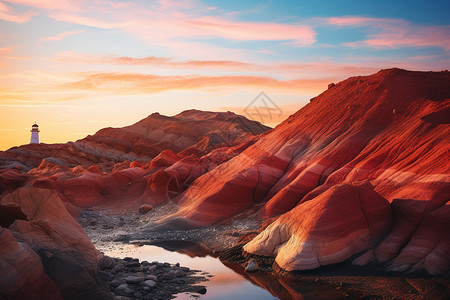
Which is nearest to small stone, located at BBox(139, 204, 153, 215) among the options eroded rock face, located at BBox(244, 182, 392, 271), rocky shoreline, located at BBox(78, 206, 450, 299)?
rocky shoreline, located at BBox(78, 206, 450, 299)

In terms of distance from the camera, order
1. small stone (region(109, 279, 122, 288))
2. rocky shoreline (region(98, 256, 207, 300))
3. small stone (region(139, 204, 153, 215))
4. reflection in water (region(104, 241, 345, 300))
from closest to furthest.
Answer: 1. rocky shoreline (region(98, 256, 207, 300))
2. small stone (region(109, 279, 122, 288))
3. reflection in water (region(104, 241, 345, 300))
4. small stone (region(139, 204, 153, 215))

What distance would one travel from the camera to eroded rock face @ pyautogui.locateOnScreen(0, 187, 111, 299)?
13.9 metres

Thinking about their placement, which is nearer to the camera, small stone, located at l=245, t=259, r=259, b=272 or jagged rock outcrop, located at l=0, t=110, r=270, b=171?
small stone, located at l=245, t=259, r=259, b=272

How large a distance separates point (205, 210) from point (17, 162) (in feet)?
189

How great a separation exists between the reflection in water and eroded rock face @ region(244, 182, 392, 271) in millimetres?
1140

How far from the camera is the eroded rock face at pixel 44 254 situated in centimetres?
1389

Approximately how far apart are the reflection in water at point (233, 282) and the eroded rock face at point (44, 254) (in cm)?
440

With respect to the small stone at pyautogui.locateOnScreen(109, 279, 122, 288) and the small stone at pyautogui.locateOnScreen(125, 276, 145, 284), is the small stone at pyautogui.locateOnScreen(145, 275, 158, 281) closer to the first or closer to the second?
the small stone at pyautogui.locateOnScreen(125, 276, 145, 284)

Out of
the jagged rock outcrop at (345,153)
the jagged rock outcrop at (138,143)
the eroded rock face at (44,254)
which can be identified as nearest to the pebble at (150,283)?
the eroded rock face at (44,254)

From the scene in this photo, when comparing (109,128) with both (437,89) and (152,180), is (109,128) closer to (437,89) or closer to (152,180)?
(152,180)

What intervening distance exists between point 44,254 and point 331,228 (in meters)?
12.3

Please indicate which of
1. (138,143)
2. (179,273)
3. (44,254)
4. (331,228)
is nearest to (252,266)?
(179,273)

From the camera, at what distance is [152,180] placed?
43.3m

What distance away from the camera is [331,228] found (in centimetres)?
2036
